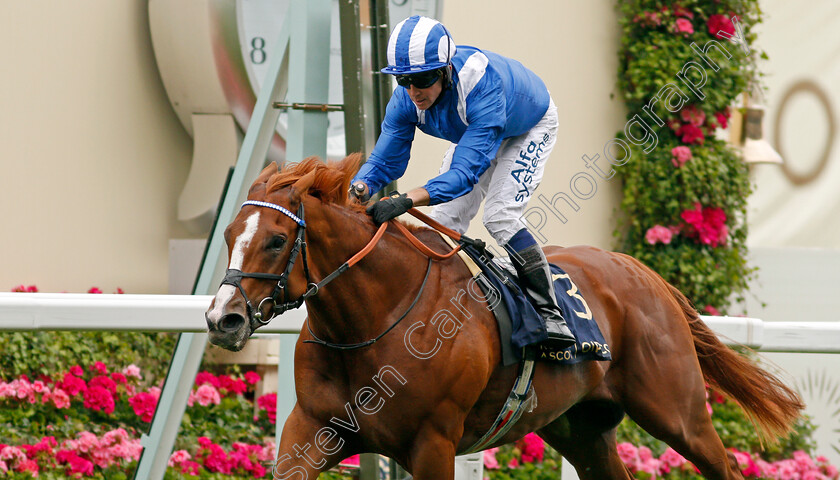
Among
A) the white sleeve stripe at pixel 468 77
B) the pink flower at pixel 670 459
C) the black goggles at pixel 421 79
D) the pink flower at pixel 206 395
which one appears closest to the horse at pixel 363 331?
the black goggles at pixel 421 79

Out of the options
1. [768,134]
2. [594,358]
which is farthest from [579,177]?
[594,358]

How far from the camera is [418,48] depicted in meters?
2.87

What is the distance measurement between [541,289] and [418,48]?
2.98 feet

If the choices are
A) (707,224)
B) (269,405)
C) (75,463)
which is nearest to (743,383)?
(269,405)

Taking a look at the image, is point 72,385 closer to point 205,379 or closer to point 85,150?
point 205,379

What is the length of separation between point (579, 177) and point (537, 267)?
3854mm

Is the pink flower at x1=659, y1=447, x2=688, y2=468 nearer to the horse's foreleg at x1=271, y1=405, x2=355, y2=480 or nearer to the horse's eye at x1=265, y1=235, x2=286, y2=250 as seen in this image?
the horse's foreleg at x1=271, y1=405, x2=355, y2=480

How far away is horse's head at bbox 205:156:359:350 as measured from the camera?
240cm

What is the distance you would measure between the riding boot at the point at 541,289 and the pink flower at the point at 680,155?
4.12 metres

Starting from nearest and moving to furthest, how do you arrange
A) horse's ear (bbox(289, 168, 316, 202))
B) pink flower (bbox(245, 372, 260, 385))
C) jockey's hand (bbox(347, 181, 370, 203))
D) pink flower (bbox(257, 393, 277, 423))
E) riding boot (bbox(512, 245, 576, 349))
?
horse's ear (bbox(289, 168, 316, 202))
jockey's hand (bbox(347, 181, 370, 203))
riding boot (bbox(512, 245, 576, 349))
pink flower (bbox(257, 393, 277, 423))
pink flower (bbox(245, 372, 260, 385))

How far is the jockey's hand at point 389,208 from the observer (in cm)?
284

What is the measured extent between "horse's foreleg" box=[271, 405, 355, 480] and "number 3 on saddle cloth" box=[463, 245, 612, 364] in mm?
632

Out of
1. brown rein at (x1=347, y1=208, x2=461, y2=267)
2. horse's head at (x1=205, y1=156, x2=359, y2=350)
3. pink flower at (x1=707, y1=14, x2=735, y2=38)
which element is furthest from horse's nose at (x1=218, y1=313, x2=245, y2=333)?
pink flower at (x1=707, y1=14, x2=735, y2=38)

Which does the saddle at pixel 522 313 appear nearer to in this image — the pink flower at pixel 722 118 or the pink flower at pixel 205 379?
the pink flower at pixel 205 379
